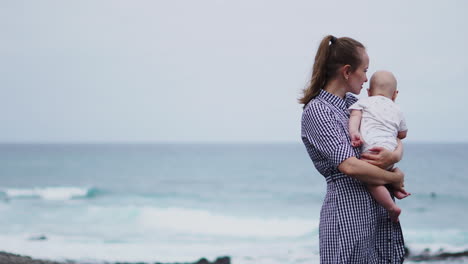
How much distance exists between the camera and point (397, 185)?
7.85 feet

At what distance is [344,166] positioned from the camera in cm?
227

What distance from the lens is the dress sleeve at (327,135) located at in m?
2.29

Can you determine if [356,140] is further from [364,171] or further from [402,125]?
[402,125]

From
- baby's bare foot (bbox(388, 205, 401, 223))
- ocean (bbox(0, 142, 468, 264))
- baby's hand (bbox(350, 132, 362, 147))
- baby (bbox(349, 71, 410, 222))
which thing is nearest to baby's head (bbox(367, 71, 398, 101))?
baby (bbox(349, 71, 410, 222))

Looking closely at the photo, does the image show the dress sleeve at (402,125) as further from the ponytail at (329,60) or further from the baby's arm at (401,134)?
the ponytail at (329,60)

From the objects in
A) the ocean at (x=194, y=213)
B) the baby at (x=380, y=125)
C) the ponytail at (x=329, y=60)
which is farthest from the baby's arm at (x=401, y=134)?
the ocean at (x=194, y=213)

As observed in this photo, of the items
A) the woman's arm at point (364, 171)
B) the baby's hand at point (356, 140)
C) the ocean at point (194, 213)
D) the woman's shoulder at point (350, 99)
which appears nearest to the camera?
the woman's arm at point (364, 171)

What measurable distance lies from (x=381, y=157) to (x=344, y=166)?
15 centimetres

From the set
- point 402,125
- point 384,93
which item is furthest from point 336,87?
point 402,125

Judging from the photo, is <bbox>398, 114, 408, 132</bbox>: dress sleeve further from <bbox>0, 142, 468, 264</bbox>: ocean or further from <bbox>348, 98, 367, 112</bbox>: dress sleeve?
<bbox>0, 142, 468, 264</bbox>: ocean

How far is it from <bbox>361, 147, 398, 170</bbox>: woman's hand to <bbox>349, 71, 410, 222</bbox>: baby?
0.03 meters

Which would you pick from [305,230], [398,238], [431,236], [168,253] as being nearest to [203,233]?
[305,230]

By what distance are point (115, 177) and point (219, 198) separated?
10414mm

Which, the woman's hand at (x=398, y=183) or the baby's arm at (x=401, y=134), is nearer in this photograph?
the woman's hand at (x=398, y=183)
